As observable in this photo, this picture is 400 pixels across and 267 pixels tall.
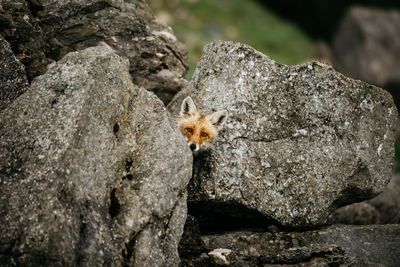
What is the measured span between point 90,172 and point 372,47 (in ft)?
103

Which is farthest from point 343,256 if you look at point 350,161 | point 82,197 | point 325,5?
point 325,5

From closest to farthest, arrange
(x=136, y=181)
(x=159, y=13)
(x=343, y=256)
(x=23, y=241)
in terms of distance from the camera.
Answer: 1. (x=23, y=241)
2. (x=136, y=181)
3. (x=343, y=256)
4. (x=159, y=13)

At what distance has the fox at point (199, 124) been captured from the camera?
14078mm

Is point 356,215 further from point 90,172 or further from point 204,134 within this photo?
point 90,172

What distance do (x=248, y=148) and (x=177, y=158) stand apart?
2444 mm

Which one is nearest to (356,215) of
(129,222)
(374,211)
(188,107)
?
(374,211)

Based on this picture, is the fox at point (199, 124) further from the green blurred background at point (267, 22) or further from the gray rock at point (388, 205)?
the green blurred background at point (267, 22)

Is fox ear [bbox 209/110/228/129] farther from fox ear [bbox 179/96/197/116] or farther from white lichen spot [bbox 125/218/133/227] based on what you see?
white lichen spot [bbox 125/218/133/227]

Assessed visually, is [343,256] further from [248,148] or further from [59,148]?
[59,148]

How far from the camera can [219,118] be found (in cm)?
1412

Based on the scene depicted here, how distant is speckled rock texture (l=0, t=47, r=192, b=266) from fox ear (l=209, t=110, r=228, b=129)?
1673 mm

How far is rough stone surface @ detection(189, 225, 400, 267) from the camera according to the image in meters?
12.9

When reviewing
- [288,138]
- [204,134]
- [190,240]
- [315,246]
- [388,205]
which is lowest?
[388,205]

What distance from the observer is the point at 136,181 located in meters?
11.6
